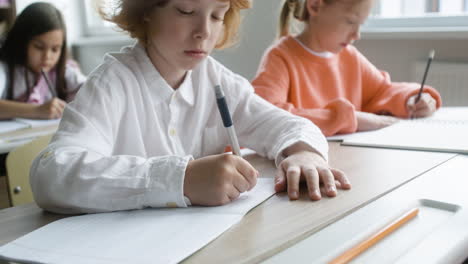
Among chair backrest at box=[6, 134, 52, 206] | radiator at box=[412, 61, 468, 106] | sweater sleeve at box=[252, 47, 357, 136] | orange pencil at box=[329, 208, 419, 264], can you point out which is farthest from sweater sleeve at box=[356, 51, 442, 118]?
chair backrest at box=[6, 134, 52, 206]

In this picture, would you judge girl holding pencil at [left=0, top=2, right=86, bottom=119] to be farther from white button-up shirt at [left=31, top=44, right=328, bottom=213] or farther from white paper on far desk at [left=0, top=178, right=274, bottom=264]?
white paper on far desk at [left=0, top=178, right=274, bottom=264]

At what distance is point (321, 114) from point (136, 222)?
679mm

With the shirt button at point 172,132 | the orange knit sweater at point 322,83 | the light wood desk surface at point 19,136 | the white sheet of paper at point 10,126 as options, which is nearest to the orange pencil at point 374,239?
the shirt button at point 172,132

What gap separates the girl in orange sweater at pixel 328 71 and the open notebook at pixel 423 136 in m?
0.08

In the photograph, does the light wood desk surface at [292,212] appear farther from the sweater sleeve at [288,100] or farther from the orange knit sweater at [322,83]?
the orange knit sweater at [322,83]

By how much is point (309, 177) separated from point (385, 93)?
903 mm

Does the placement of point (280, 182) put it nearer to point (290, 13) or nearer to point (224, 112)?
point (224, 112)

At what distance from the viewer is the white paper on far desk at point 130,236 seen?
0.51 meters

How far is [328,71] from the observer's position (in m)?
1.53

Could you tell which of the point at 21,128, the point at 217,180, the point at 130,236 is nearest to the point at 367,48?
the point at 21,128

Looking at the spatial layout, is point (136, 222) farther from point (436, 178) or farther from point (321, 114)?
point (321, 114)

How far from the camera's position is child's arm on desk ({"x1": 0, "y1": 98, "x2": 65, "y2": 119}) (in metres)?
1.81

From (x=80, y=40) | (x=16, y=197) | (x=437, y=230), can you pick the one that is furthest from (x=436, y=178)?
(x=80, y=40)

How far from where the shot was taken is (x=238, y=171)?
69 cm
